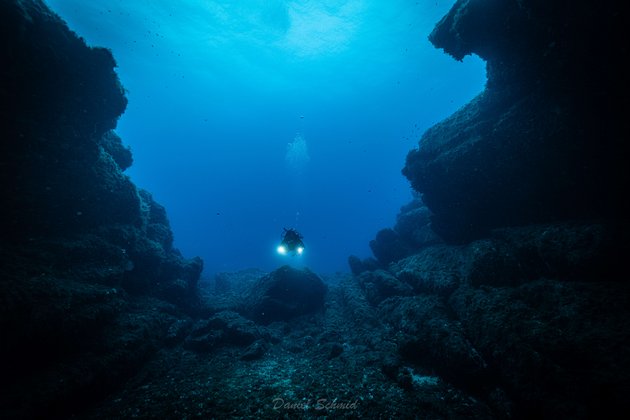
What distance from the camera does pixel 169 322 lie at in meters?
19.0

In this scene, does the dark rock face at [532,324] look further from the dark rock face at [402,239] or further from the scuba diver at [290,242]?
the dark rock face at [402,239]

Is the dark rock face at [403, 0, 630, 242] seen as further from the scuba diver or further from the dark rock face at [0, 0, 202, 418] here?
the dark rock face at [0, 0, 202, 418]

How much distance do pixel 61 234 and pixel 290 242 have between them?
43.8 feet

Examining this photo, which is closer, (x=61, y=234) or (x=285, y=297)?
(x=61, y=234)

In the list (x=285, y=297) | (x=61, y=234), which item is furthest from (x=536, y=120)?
(x=61, y=234)

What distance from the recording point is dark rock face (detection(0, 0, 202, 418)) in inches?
415

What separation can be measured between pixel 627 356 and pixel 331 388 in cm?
961

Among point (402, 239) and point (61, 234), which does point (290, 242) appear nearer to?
point (61, 234)

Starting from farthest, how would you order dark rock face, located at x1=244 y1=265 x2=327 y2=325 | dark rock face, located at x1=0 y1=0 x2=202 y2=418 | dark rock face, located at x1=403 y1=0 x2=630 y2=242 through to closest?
dark rock face, located at x1=244 y1=265 x2=327 y2=325
dark rock face, located at x1=403 y1=0 x2=630 y2=242
dark rock face, located at x1=0 y1=0 x2=202 y2=418

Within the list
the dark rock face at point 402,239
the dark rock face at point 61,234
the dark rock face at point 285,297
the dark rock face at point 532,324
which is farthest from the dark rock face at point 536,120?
the dark rock face at point 61,234

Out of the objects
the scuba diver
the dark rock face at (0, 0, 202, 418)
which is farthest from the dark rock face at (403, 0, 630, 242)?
the dark rock face at (0, 0, 202, 418)

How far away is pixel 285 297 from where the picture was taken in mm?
24422

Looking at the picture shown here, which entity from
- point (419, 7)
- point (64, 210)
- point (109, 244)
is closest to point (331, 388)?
point (109, 244)

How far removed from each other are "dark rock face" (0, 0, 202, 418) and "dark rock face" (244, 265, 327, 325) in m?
6.92
